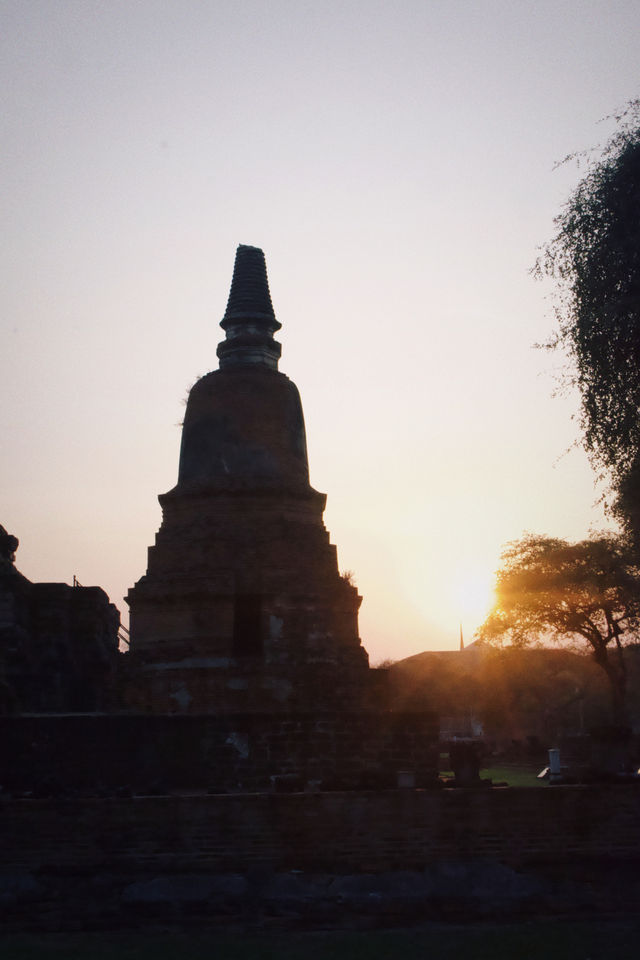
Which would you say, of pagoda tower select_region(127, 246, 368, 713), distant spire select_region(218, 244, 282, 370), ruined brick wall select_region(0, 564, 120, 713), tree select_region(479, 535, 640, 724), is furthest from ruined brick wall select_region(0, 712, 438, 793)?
tree select_region(479, 535, 640, 724)

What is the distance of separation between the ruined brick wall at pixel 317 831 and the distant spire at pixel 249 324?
14.3 meters

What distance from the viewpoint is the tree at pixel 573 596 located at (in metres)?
33.5

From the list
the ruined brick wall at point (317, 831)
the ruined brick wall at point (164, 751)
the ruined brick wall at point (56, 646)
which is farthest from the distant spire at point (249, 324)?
the ruined brick wall at point (317, 831)

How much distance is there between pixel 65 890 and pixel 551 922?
4638 mm

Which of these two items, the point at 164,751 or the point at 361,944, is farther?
the point at 164,751

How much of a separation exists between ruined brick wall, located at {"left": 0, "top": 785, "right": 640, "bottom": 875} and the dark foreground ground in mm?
1134

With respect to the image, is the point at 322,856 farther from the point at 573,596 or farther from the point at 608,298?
the point at 573,596

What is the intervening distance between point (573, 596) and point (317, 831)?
26.3 metres

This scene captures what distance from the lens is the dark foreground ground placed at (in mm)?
7957

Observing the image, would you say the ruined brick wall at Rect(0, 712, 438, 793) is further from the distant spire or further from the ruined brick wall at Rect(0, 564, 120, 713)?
the distant spire

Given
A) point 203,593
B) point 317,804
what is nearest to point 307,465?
point 203,593

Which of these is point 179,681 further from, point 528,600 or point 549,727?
point 549,727

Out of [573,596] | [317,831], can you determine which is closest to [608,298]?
[317,831]

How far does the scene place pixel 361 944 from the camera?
8.32m
